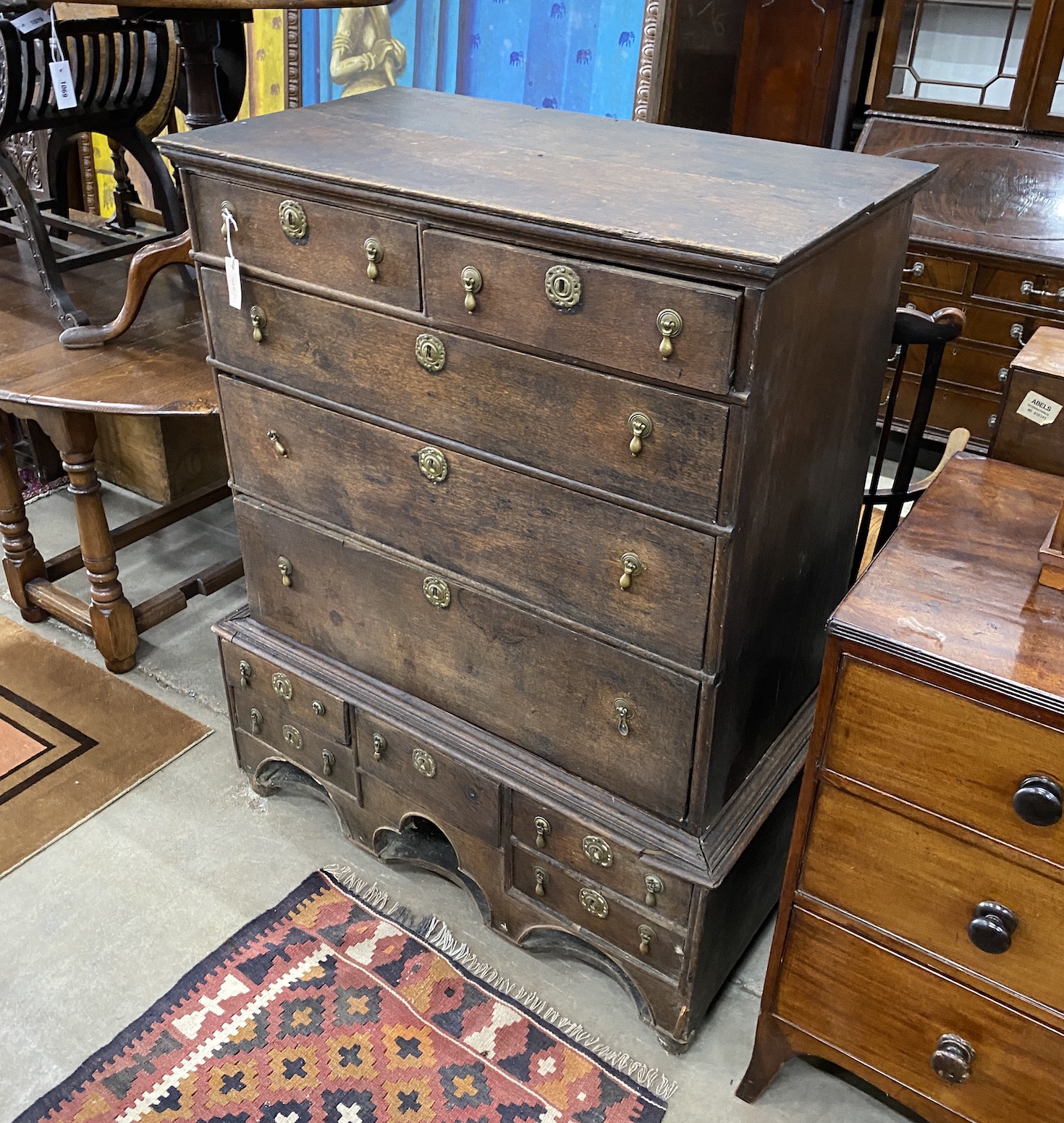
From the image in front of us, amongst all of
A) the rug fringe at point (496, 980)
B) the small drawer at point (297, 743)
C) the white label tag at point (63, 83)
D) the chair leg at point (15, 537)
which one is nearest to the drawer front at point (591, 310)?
the small drawer at point (297, 743)

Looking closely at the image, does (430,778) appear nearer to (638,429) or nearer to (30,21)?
(638,429)

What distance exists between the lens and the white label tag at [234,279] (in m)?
1.67

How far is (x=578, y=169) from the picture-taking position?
150 centimetres

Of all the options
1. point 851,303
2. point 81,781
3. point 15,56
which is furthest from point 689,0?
point 81,781

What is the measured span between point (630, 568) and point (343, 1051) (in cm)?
100

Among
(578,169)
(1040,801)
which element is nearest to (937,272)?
(578,169)

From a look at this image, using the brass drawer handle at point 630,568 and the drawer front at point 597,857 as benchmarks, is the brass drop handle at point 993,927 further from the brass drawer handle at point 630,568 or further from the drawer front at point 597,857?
the brass drawer handle at point 630,568

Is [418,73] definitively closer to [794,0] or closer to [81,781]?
[794,0]

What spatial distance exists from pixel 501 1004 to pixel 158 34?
7.73 feet

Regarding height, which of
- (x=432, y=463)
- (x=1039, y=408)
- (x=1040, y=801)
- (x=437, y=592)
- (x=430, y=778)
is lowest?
(x=430, y=778)

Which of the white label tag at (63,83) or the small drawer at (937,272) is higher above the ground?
the white label tag at (63,83)

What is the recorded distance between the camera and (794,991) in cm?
159

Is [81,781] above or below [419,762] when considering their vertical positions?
below

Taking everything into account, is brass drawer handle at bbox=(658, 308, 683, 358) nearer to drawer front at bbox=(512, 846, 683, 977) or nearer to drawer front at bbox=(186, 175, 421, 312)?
drawer front at bbox=(186, 175, 421, 312)
